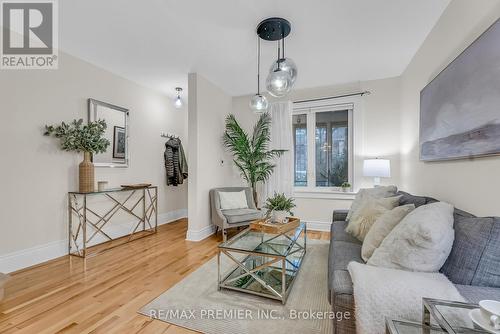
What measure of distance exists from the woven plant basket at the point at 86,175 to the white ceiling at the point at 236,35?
4.46 ft

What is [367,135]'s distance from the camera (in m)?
3.78

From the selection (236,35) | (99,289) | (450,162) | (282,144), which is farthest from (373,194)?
(99,289)

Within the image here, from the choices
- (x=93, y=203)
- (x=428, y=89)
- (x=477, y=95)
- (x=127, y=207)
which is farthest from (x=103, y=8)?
(x=428, y=89)

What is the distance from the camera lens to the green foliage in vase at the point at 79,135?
9.10 ft

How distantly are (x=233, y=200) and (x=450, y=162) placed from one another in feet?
9.07

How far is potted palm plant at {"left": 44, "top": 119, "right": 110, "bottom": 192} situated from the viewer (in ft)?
9.19

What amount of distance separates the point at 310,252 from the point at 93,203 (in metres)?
3.01

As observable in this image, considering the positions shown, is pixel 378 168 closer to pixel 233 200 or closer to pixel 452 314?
pixel 233 200

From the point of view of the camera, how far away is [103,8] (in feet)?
6.89

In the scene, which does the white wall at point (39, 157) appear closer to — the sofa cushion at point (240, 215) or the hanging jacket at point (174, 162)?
the hanging jacket at point (174, 162)

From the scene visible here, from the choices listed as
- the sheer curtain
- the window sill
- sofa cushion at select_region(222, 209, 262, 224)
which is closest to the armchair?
sofa cushion at select_region(222, 209, 262, 224)

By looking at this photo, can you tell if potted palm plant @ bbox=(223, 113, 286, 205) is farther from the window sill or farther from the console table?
the console table

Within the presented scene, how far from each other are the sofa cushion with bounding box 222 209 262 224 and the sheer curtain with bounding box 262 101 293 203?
72cm

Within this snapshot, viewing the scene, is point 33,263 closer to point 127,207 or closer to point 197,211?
point 127,207
